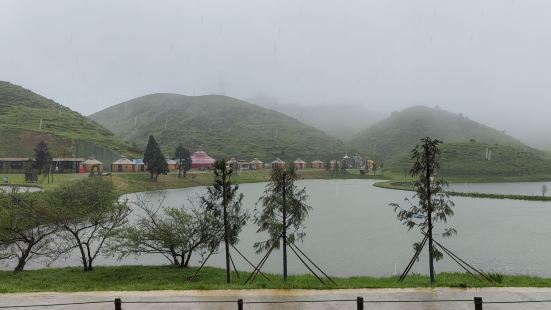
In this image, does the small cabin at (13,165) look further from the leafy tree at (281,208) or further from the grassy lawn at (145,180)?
the leafy tree at (281,208)

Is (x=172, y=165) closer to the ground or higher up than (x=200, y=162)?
closer to the ground

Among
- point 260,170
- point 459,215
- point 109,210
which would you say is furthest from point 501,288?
point 260,170

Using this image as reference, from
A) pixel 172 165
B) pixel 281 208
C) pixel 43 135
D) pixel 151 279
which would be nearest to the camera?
pixel 281 208

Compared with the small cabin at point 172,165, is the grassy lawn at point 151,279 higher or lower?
lower

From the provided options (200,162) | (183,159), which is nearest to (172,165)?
(200,162)

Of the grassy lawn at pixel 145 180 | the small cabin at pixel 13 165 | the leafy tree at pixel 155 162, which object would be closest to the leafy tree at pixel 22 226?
the grassy lawn at pixel 145 180

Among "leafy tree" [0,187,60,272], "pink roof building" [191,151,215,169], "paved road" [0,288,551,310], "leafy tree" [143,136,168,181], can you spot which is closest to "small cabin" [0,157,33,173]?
"leafy tree" [143,136,168,181]

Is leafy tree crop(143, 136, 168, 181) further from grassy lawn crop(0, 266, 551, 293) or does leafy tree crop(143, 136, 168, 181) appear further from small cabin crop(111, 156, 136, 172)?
grassy lawn crop(0, 266, 551, 293)

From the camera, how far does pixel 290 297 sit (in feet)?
68.8

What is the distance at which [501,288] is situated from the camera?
74.4ft

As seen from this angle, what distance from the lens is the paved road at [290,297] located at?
1891 centimetres

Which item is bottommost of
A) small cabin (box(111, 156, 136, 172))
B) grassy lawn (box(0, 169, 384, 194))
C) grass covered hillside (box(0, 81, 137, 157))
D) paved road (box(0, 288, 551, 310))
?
paved road (box(0, 288, 551, 310))

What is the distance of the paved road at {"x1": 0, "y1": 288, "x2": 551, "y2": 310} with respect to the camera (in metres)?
18.9

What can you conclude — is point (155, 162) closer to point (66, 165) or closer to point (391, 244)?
point (66, 165)
